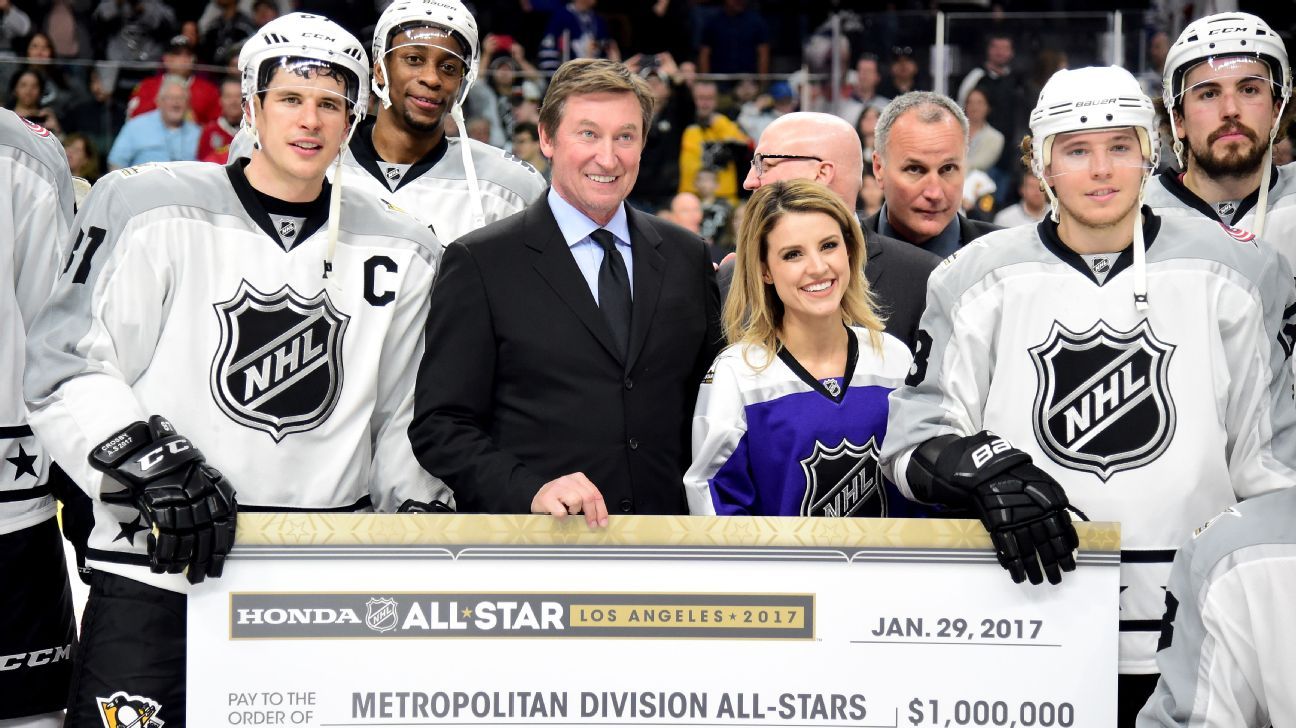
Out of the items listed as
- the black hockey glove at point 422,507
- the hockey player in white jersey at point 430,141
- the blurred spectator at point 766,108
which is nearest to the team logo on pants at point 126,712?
the black hockey glove at point 422,507

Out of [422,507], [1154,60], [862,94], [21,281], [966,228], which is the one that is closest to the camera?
[422,507]

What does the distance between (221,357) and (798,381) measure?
1100 millimetres

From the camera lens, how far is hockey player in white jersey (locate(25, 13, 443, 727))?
2.53 metres

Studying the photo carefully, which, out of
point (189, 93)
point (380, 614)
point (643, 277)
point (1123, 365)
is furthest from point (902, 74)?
point (380, 614)

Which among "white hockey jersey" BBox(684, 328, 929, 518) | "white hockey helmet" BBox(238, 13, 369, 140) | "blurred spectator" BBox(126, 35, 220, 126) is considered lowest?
"white hockey jersey" BBox(684, 328, 929, 518)

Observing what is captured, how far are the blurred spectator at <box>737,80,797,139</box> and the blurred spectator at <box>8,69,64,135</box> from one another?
3696 millimetres

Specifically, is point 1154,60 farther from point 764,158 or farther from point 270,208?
point 270,208

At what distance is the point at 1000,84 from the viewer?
789cm

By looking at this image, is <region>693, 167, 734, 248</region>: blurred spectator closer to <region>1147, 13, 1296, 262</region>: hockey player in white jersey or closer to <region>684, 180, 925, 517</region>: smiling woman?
<region>1147, 13, 1296, 262</region>: hockey player in white jersey

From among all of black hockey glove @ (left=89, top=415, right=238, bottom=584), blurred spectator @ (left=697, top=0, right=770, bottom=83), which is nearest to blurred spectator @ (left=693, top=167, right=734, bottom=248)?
blurred spectator @ (left=697, top=0, right=770, bottom=83)

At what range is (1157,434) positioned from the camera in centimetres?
254

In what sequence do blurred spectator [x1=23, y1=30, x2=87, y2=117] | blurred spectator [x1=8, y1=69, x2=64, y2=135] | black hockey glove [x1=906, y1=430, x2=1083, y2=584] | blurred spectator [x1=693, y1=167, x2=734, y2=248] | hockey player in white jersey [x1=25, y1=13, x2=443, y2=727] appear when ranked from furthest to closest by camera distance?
blurred spectator [x1=693, y1=167, x2=734, y2=248], blurred spectator [x1=23, y1=30, x2=87, y2=117], blurred spectator [x1=8, y1=69, x2=64, y2=135], hockey player in white jersey [x1=25, y1=13, x2=443, y2=727], black hockey glove [x1=906, y1=430, x2=1083, y2=584]

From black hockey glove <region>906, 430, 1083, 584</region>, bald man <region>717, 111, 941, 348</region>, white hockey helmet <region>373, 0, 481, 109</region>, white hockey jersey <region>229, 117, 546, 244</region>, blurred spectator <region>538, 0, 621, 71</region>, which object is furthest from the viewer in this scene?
blurred spectator <region>538, 0, 621, 71</region>

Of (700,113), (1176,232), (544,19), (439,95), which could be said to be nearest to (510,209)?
(439,95)
